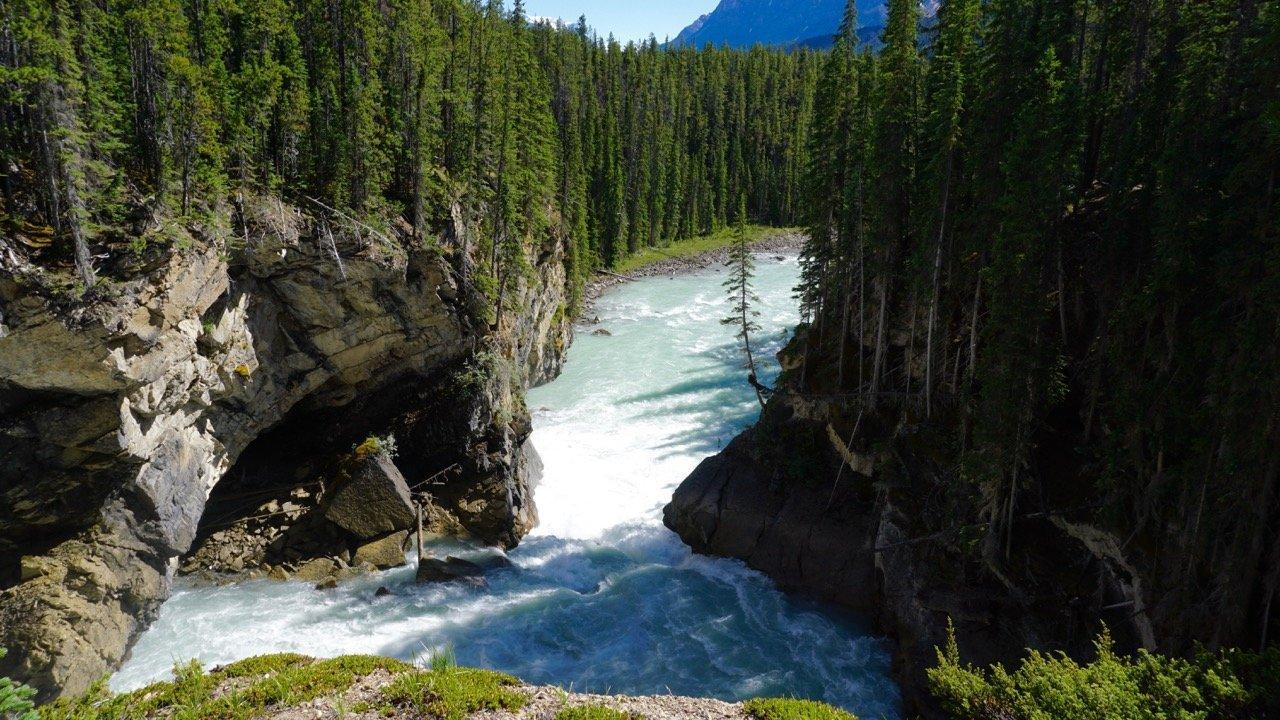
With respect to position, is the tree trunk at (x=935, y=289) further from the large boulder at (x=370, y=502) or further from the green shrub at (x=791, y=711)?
the large boulder at (x=370, y=502)

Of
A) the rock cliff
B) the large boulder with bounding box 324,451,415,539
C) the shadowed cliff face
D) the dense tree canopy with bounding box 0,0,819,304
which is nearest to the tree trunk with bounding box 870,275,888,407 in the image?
the rock cliff

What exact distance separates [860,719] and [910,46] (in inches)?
819

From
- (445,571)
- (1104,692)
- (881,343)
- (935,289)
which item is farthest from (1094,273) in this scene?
(445,571)

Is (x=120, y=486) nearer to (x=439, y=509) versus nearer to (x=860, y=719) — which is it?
(x=439, y=509)

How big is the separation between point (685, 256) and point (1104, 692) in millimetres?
80331

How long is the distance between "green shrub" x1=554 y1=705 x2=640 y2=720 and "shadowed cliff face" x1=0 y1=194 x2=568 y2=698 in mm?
13255

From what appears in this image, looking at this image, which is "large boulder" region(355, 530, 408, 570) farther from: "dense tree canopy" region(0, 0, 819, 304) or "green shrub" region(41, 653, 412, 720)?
"dense tree canopy" region(0, 0, 819, 304)

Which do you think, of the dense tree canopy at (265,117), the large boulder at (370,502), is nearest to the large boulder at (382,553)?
the large boulder at (370,502)

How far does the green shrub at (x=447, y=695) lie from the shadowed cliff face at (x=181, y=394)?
10.7m

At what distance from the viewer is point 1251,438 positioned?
1323 centimetres

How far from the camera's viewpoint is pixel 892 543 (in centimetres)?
2138

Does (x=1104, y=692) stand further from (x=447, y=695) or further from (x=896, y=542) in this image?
(x=896, y=542)

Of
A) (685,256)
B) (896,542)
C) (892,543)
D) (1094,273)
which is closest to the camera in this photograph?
(1094,273)

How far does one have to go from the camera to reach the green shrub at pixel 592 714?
34.7ft
